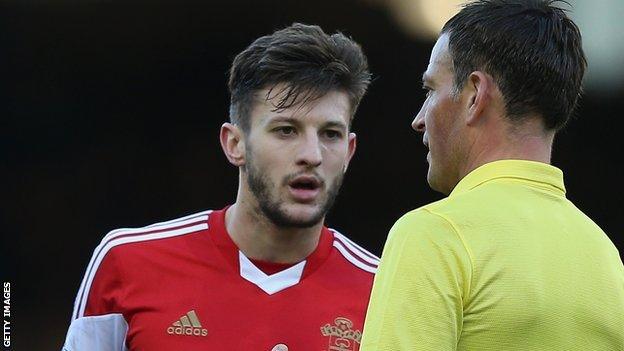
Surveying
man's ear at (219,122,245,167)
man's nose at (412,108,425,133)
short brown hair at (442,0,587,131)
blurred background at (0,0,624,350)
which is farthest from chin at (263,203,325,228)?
blurred background at (0,0,624,350)

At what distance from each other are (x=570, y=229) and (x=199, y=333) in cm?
128

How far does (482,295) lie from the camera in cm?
168

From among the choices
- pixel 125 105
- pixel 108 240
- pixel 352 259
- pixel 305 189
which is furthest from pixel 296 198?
pixel 125 105

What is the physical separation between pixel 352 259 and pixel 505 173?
128 centimetres

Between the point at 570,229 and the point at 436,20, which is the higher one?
the point at 570,229

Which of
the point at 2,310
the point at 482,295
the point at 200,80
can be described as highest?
the point at 482,295

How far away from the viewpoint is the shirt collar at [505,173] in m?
1.85

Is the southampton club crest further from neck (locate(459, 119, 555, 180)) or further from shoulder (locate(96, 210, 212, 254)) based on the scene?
neck (locate(459, 119, 555, 180))

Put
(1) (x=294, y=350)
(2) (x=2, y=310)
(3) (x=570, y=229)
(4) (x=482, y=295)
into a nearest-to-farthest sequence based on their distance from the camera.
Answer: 1. (4) (x=482, y=295)
2. (3) (x=570, y=229)
3. (1) (x=294, y=350)
4. (2) (x=2, y=310)

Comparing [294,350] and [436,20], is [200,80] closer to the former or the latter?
[436,20]

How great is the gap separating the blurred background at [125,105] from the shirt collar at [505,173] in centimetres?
346

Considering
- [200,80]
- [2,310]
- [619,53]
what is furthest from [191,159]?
[619,53]

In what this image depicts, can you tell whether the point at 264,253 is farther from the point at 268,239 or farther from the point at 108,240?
the point at 108,240

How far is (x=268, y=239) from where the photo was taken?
298 cm
